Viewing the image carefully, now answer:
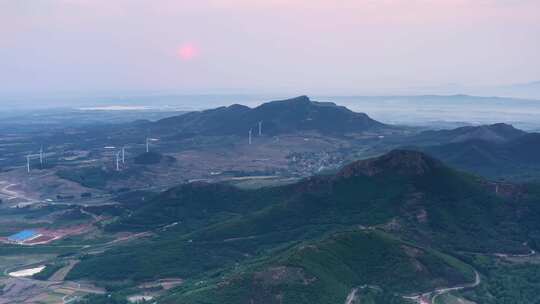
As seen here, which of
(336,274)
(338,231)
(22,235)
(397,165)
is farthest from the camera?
(22,235)

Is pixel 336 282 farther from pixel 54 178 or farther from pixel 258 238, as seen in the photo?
pixel 54 178

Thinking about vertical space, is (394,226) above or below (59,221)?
above

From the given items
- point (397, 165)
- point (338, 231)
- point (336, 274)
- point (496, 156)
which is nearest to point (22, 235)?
point (338, 231)

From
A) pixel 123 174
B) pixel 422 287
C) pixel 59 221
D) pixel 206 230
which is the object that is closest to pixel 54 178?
pixel 123 174

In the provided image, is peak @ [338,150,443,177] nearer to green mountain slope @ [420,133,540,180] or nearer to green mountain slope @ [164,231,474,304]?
green mountain slope @ [164,231,474,304]

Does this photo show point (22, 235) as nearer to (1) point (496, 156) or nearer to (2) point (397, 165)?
(2) point (397, 165)

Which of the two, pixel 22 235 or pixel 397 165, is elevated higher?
pixel 397 165

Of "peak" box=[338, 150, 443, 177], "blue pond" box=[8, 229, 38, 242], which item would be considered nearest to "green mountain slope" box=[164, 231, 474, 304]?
"peak" box=[338, 150, 443, 177]
